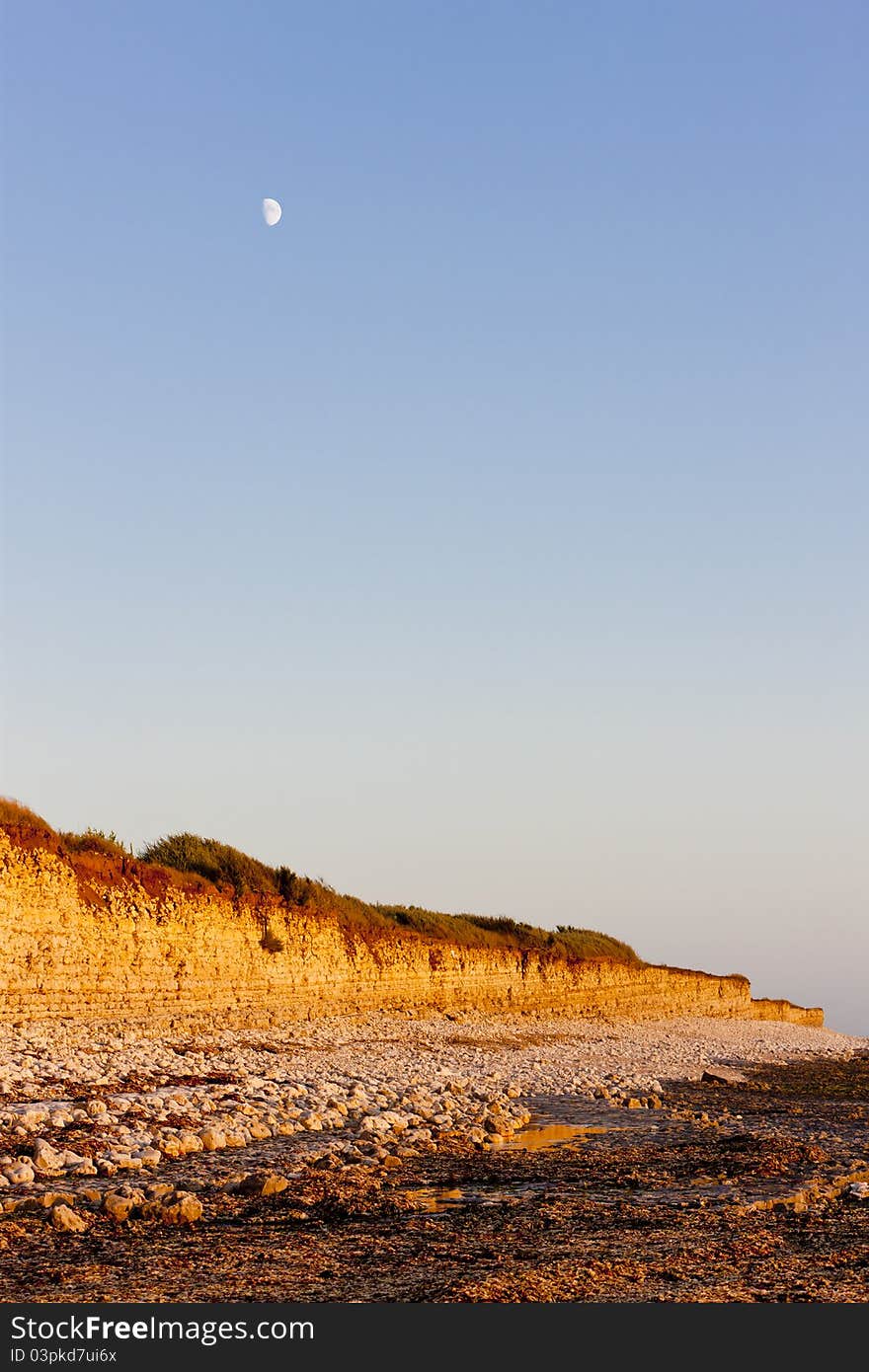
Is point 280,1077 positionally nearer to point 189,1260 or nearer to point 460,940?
point 189,1260

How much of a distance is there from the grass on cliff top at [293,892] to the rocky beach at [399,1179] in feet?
15.9

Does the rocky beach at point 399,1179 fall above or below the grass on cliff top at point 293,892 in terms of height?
below

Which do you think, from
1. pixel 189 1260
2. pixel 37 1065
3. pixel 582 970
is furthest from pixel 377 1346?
pixel 582 970

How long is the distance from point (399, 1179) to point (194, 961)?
15570mm

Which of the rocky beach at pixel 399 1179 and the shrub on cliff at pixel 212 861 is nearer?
the rocky beach at pixel 399 1179

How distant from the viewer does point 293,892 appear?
3247cm

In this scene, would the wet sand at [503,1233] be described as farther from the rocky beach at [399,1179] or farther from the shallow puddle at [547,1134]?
the shallow puddle at [547,1134]

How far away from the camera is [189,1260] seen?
762 centimetres

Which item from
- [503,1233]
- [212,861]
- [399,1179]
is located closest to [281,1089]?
[399,1179]

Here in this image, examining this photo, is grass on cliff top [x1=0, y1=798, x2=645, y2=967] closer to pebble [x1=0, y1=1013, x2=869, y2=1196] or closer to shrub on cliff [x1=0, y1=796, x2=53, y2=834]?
shrub on cliff [x1=0, y1=796, x2=53, y2=834]

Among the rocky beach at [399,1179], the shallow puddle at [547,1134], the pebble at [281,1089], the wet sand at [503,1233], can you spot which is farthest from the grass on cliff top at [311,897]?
the wet sand at [503,1233]

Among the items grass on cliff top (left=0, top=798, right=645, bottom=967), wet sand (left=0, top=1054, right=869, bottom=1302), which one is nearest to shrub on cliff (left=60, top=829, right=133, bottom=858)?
grass on cliff top (left=0, top=798, right=645, bottom=967)

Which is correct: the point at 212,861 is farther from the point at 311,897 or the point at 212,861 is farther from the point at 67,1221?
the point at 67,1221

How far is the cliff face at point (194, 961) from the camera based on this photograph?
21578mm
